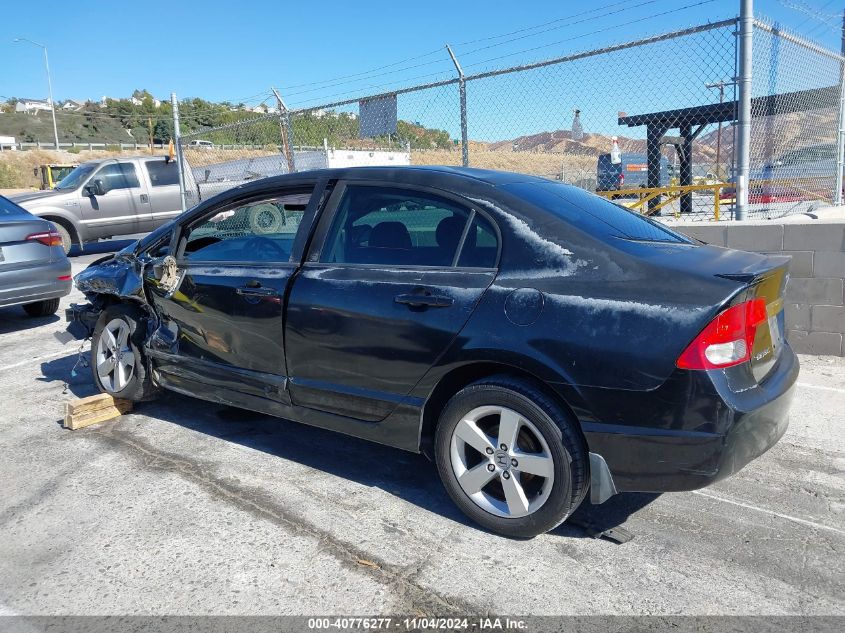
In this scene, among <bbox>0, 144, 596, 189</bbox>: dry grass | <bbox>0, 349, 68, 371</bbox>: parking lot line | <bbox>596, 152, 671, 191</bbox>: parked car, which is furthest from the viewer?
<bbox>596, 152, 671, 191</bbox>: parked car

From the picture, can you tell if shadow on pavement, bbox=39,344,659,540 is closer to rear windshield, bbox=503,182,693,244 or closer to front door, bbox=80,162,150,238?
rear windshield, bbox=503,182,693,244

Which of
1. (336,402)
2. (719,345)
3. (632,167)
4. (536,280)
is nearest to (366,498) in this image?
(336,402)

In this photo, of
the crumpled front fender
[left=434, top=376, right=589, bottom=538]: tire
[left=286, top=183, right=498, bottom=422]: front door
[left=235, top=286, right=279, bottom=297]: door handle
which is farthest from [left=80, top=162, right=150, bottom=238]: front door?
[left=434, top=376, right=589, bottom=538]: tire

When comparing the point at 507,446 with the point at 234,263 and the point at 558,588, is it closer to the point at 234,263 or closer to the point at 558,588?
the point at 558,588

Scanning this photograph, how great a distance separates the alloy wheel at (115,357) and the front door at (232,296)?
36 cm

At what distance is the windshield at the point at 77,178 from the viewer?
1356 cm

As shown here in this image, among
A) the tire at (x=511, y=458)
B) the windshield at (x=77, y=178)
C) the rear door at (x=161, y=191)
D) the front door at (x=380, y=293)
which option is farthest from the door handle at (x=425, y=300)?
the windshield at (x=77, y=178)

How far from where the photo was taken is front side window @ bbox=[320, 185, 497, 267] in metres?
3.24

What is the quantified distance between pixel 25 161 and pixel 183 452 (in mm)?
59464

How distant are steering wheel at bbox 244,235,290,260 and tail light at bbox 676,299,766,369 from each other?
7.23 ft

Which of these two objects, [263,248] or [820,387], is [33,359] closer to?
[263,248]

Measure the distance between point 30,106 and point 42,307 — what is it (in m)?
123

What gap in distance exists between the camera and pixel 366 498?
345cm

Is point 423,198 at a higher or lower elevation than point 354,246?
higher
